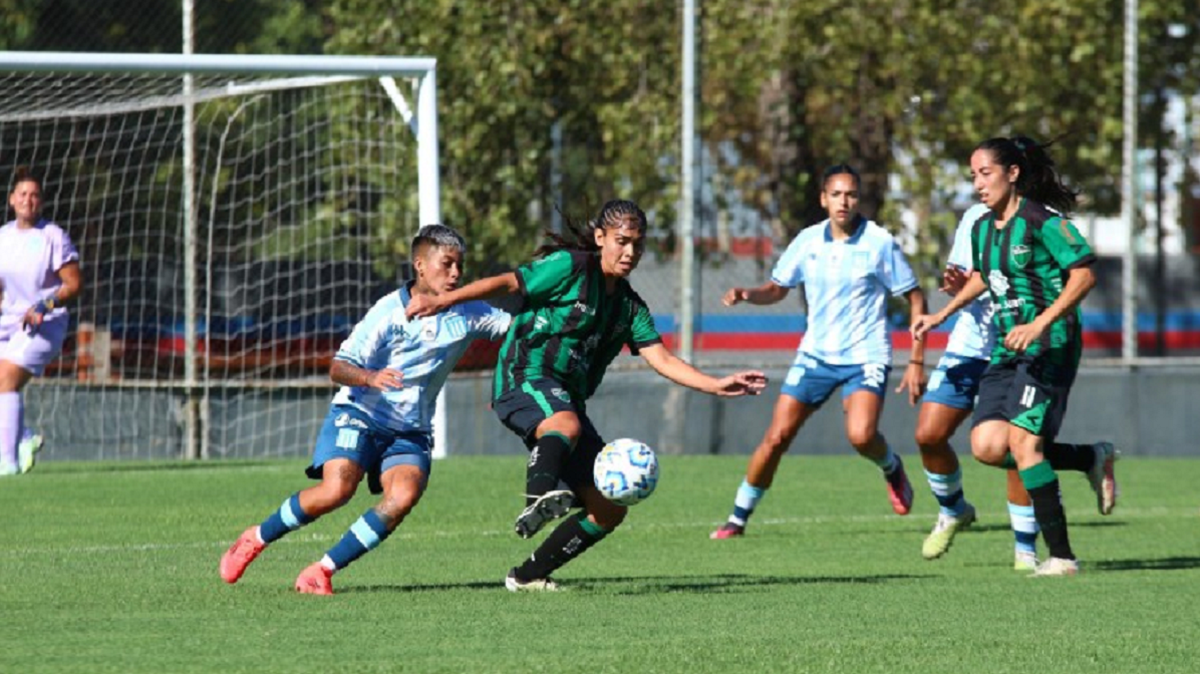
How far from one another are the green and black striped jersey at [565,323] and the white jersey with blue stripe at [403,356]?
0.93 feet

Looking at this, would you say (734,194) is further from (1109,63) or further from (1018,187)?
(1018,187)

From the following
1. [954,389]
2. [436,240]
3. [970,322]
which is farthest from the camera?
[970,322]

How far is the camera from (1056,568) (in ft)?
32.0

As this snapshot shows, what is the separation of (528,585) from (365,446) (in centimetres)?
87

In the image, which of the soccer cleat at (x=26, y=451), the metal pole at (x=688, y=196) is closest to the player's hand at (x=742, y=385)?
the soccer cleat at (x=26, y=451)

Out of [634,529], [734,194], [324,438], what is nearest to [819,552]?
[634,529]

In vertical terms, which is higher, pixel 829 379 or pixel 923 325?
pixel 923 325

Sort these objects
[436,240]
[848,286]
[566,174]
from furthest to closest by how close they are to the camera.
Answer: [566,174]
[848,286]
[436,240]

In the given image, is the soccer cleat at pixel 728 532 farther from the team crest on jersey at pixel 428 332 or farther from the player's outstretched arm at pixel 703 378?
the team crest on jersey at pixel 428 332

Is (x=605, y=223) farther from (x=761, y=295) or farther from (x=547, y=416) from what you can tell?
(x=761, y=295)

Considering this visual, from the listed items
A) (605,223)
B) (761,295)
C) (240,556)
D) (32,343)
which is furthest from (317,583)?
(32,343)

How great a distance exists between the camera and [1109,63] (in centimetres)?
1927

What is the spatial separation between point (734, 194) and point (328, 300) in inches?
139

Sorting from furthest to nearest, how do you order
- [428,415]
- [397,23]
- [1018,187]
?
[397,23] < [1018,187] < [428,415]
